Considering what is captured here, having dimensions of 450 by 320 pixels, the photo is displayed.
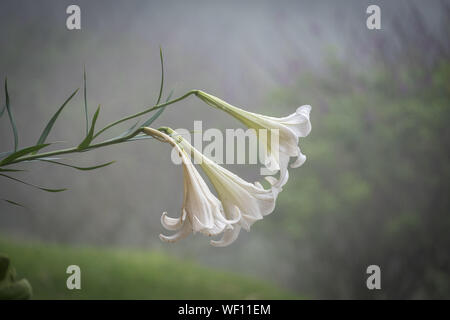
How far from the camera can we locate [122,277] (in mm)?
1700

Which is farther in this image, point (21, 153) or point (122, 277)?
point (122, 277)

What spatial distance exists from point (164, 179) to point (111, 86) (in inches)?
19.9

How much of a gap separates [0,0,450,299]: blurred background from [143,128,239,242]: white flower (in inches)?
42.1

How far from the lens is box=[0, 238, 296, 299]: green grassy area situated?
159 cm

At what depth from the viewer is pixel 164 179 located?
2154 mm

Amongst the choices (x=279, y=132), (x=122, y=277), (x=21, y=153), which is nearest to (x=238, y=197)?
(x=279, y=132)

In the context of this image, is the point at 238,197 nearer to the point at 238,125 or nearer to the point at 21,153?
the point at 21,153

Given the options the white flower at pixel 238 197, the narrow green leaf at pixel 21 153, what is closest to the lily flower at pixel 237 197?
the white flower at pixel 238 197

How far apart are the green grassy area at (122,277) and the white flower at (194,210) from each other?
3.43 ft

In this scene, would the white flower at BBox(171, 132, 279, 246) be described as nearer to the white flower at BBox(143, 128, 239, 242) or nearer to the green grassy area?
the white flower at BBox(143, 128, 239, 242)

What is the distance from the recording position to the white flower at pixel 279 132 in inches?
24.1

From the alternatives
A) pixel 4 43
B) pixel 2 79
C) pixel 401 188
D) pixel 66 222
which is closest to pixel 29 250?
pixel 66 222

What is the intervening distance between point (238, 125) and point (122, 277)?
856 millimetres

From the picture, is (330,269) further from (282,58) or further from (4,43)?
(4,43)
